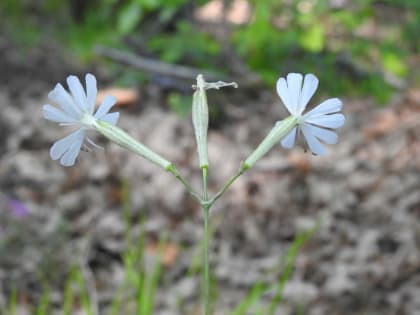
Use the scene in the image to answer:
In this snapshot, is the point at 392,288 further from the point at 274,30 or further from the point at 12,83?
the point at 12,83

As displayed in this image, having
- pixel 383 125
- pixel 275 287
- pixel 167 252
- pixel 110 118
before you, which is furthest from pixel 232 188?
pixel 110 118

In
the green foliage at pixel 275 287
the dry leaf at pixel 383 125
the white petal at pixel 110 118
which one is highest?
the dry leaf at pixel 383 125

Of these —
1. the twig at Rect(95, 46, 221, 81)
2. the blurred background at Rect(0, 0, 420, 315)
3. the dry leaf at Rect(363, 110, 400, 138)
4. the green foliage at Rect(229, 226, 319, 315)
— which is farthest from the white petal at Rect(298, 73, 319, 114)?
the dry leaf at Rect(363, 110, 400, 138)

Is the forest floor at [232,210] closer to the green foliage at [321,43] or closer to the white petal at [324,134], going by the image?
the green foliage at [321,43]

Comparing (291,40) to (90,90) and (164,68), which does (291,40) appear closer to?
(164,68)

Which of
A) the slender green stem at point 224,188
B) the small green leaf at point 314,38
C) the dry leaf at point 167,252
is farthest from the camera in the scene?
the small green leaf at point 314,38

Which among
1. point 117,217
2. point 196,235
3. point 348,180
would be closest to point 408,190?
point 348,180

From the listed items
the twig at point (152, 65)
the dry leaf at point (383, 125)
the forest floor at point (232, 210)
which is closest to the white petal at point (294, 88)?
the forest floor at point (232, 210)
